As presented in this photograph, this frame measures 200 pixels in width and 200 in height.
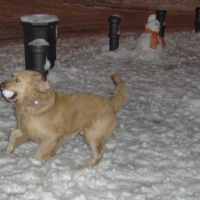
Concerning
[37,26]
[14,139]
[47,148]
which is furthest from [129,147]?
[37,26]

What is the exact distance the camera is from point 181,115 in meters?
4.71

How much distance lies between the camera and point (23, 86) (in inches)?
124

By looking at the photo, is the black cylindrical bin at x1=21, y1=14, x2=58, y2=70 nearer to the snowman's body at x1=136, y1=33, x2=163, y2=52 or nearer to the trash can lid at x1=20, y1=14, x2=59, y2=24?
the trash can lid at x1=20, y1=14, x2=59, y2=24

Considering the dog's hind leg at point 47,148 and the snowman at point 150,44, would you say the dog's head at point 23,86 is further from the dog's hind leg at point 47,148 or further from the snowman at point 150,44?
the snowman at point 150,44

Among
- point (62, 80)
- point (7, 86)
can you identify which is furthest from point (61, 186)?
point (62, 80)

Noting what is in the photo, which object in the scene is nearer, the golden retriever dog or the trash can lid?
the golden retriever dog

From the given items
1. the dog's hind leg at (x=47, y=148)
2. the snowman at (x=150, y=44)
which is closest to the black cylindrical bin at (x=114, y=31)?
the snowman at (x=150, y=44)

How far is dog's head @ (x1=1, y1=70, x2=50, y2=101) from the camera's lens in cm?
312

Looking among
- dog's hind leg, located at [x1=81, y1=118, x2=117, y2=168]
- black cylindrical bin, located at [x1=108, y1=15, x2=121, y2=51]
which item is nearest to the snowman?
black cylindrical bin, located at [x1=108, y1=15, x2=121, y2=51]

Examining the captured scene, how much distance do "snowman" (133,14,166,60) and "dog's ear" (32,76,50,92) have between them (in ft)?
14.3

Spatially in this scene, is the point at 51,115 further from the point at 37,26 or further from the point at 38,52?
the point at 37,26

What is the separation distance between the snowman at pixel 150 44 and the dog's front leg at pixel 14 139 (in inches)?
167

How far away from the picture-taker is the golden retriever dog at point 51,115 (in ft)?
10.4

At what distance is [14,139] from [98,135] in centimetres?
90
